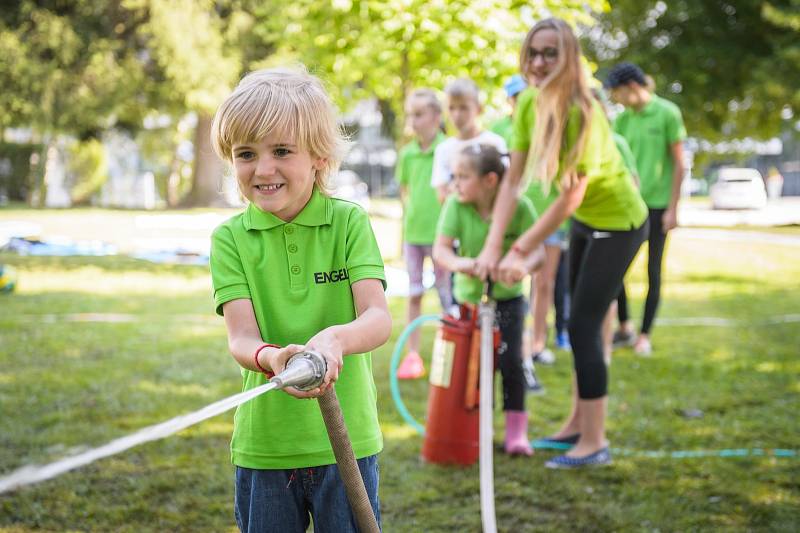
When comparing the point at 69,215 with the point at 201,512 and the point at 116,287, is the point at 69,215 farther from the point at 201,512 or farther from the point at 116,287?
the point at 201,512

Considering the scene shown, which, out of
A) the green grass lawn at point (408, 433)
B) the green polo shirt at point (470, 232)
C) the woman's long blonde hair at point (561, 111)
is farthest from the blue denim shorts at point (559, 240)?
Answer: the woman's long blonde hair at point (561, 111)

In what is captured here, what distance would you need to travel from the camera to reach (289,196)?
1.95 meters

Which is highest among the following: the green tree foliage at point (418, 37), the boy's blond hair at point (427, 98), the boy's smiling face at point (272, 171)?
the green tree foliage at point (418, 37)

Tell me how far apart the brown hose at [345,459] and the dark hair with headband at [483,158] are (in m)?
2.45

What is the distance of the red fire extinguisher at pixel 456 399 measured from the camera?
3922 mm

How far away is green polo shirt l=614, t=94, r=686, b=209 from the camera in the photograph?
6.27 m

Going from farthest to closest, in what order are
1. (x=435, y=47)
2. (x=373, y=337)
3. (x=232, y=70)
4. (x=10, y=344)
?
(x=232, y=70), (x=435, y=47), (x=10, y=344), (x=373, y=337)

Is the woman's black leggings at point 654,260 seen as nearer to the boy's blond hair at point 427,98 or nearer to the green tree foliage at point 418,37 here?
the boy's blond hair at point 427,98

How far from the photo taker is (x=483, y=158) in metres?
4.07

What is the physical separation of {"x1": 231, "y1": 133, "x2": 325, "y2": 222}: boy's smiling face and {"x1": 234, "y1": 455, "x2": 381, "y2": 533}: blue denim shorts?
603 millimetres

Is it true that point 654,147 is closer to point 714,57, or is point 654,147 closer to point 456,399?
point 456,399

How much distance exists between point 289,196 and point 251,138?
153mm

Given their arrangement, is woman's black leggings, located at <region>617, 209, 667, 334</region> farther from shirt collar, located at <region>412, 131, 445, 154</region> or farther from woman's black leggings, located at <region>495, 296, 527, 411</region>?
woman's black leggings, located at <region>495, 296, 527, 411</region>

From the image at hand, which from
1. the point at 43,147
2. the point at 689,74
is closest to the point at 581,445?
the point at 689,74
